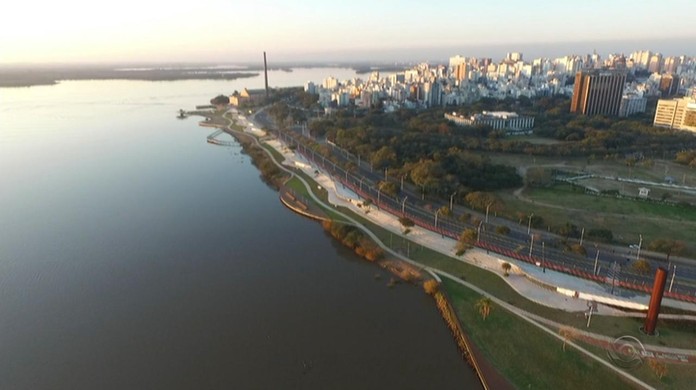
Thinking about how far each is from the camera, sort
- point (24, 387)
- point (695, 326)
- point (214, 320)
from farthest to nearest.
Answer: point (214, 320), point (695, 326), point (24, 387)

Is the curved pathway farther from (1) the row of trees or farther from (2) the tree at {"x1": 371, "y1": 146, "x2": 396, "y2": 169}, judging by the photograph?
(2) the tree at {"x1": 371, "y1": 146, "x2": 396, "y2": 169}

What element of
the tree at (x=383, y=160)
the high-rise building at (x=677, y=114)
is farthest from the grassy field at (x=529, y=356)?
the high-rise building at (x=677, y=114)

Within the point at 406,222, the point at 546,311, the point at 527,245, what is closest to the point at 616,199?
the point at 527,245

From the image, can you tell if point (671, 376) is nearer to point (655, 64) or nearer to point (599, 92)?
point (599, 92)

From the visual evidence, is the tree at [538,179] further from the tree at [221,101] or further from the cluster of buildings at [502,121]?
the tree at [221,101]

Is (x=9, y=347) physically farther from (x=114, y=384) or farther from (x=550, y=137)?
(x=550, y=137)

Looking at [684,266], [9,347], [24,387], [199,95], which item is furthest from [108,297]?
[199,95]
